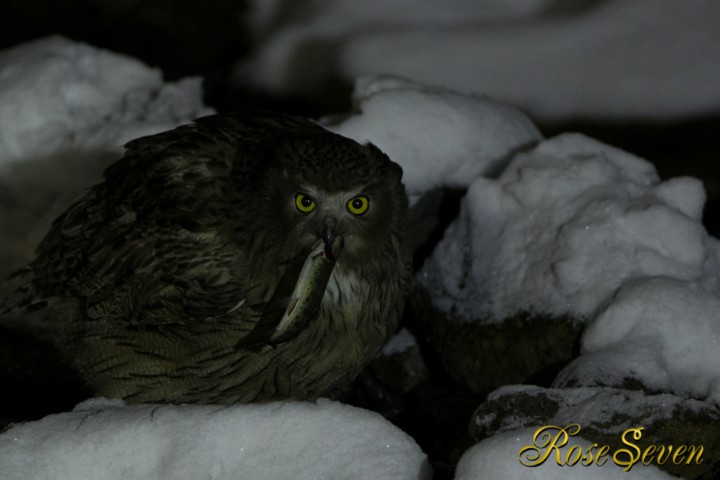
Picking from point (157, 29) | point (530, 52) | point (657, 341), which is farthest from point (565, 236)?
point (157, 29)

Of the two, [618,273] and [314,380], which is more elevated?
[618,273]

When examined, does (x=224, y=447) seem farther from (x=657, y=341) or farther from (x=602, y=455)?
(x=657, y=341)

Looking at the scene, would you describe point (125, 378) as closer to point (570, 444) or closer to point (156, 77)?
point (570, 444)

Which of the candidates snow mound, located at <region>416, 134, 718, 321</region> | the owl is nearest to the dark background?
snow mound, located at <region>416, 134, 718, 321</region>

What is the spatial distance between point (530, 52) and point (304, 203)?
9.58 ft

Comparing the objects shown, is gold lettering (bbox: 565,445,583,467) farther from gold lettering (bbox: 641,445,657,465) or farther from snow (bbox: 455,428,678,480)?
gold lettering (bbox: 641,445,657,465)

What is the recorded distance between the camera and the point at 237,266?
345 cm

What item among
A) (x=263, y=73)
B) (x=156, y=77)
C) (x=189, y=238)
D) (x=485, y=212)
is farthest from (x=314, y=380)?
(x=263, y=73)

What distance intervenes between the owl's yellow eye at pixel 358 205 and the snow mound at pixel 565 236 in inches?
38.3

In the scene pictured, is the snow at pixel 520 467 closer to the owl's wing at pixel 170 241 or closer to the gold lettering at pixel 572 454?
the gold lettering at pixel 572 454

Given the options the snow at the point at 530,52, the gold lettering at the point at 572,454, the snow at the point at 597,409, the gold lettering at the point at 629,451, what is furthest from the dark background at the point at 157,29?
the gold lettering at the point at 572,454

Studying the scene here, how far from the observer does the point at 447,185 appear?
15.3ft

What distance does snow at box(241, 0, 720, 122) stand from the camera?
18.1 feet

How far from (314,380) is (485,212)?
1119mm
